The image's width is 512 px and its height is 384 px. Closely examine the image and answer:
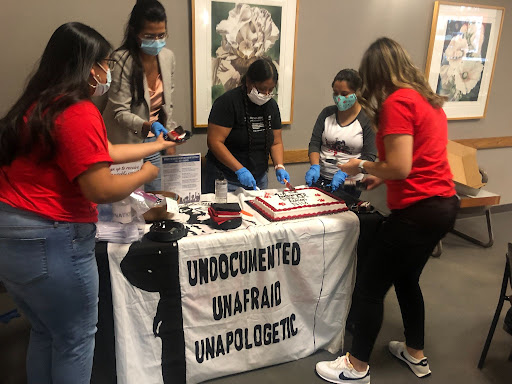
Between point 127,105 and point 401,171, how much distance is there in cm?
129

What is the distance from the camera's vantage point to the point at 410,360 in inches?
75.0

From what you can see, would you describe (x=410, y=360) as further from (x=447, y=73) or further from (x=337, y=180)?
(x=447, y=73)

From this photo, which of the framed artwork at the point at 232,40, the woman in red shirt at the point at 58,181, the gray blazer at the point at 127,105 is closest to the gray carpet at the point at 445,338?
the woman in red shirt at the point at 58,181

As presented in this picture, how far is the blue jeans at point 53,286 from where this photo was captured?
3.62 feet

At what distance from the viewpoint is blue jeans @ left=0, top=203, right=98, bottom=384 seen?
1103 millimetres

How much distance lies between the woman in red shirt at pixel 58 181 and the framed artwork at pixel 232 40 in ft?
4.95

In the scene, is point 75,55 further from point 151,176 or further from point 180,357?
point 180,357

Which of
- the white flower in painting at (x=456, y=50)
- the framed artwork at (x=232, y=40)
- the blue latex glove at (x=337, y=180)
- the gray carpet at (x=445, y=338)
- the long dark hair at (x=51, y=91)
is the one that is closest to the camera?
the long dark hair at (x=51, y=91)

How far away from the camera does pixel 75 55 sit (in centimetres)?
109

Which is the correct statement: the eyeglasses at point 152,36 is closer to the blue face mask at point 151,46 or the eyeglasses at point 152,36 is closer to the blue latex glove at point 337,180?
the blue face mask at point 151,46

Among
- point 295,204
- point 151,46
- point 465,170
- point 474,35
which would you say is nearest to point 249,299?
point 295,204

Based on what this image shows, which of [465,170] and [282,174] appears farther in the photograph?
[465,170]

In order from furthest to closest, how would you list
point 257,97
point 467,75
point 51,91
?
point 467,75, point 257,97, point 51,91

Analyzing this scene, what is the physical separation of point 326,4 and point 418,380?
2429 mm
